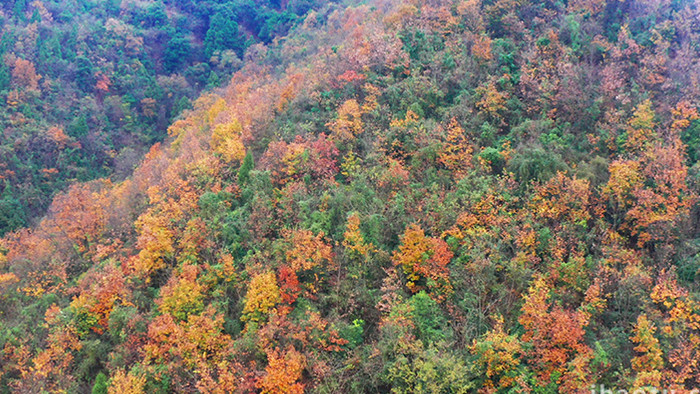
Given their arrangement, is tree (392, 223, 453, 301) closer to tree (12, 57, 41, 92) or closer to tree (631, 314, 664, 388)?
tree (631, 314, 664, 388)

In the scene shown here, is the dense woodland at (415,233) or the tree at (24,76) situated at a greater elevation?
the tree at (24,76)

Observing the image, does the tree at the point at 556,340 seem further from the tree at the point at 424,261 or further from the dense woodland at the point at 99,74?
the dense woodland at the point at 99,74

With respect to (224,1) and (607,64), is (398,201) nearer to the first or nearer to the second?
(607,64)

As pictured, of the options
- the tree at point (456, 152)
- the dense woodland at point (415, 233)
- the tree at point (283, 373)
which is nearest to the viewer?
the tree at point (283, 373)

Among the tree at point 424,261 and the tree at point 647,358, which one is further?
the tree at point 424,261

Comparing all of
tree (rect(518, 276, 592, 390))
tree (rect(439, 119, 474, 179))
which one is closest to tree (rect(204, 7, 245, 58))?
tree (rect(439, 119, 474, 179))

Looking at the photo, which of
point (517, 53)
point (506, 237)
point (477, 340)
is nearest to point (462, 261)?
point (506, 237)

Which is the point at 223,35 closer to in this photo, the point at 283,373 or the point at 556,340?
the point at 283,373

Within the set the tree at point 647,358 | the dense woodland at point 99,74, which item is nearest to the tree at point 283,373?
the tree at point 647,358
